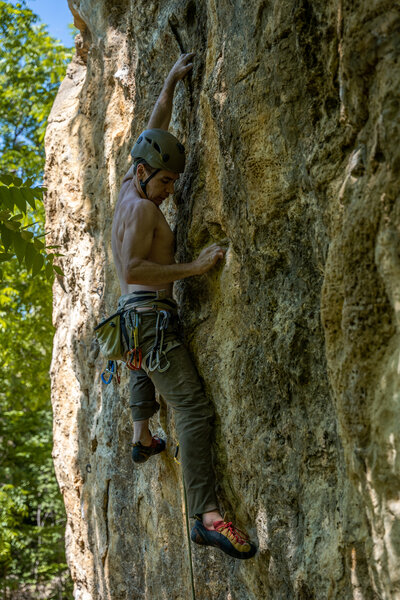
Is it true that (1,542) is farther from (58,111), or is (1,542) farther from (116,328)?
(116,328)

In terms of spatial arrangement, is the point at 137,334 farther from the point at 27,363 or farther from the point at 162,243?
the point at 27,363

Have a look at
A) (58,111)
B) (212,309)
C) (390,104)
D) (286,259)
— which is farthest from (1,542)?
(390,104)

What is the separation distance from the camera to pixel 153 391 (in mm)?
4574

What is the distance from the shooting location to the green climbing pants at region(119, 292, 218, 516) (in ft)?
12.8

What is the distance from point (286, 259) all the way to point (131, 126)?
9.51ft

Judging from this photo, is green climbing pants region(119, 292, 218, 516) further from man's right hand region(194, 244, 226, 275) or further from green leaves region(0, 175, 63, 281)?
green leaves region(0, 175, 63, 281)

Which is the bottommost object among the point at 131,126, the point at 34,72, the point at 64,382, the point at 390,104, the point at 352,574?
the point at 352,574

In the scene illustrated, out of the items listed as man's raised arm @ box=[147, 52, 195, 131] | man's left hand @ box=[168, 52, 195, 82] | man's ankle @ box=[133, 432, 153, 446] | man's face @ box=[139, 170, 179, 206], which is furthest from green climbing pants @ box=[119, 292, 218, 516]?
man's left hand @ box=[168, 52, 195, 82]

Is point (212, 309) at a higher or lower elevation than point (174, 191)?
lower

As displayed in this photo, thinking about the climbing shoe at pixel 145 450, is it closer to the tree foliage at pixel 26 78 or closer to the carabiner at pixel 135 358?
the carabiner at pixel 135 358

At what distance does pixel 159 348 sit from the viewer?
415cm

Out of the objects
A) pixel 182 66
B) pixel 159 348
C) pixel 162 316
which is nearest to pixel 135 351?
pixel 159 348

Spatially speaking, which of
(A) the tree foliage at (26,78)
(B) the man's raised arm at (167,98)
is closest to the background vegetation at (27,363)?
(A) the tree foliage at (26,78)

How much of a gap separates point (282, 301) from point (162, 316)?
3.21ft
